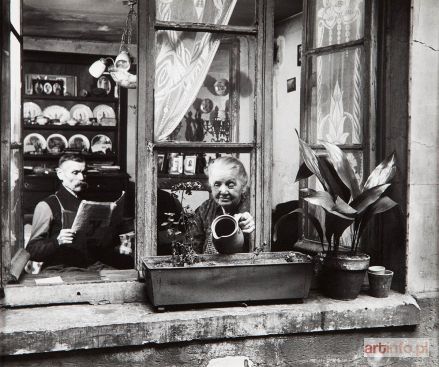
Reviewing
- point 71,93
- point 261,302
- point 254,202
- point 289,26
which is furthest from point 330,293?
point 71,93

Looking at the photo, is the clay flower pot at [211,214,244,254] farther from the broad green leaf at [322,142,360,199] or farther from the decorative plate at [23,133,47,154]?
the decorative plate at [23,133,47,154]

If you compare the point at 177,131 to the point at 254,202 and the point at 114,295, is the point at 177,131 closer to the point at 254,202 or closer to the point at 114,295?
the point at 254,202

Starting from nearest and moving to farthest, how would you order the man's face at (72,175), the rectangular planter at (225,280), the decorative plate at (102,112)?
the rectangular planter at (225,280) < the man's face at (72,175) < the decorative plate at (102,112)

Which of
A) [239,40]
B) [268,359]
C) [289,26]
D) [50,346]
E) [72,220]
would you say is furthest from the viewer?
[289,26]

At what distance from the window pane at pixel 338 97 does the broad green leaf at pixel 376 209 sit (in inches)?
17.1

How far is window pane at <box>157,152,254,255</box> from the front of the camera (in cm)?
296

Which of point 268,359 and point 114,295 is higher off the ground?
point 114,295

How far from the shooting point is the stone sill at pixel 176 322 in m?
2.45

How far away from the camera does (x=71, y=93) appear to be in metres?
8.73

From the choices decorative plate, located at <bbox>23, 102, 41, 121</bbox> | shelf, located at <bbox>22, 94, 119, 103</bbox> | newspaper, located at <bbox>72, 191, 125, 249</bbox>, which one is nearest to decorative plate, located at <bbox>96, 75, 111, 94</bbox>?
shelf, located at <bbox>22, 94, 119, 103</bbox>

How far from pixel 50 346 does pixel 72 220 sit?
205 centimetres

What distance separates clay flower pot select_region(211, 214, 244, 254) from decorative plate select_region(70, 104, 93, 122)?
6.35 m

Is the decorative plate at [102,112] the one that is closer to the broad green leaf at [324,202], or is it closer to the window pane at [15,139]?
the window pane at [15,139]

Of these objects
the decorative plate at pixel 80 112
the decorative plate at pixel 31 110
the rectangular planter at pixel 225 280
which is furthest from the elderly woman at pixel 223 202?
the decorative plate at pixel 31 110
